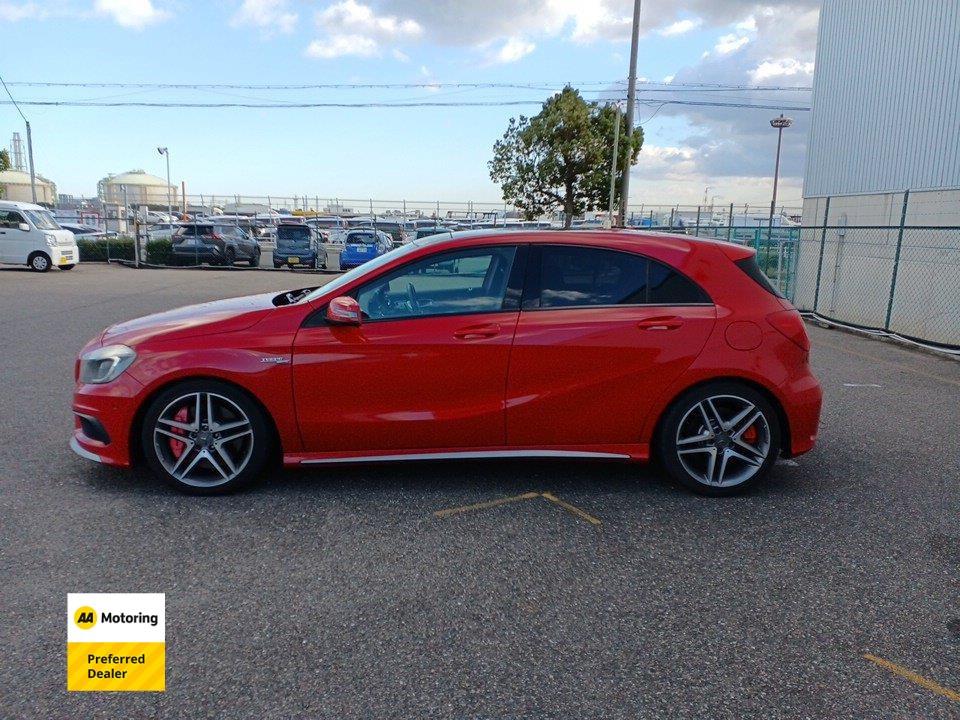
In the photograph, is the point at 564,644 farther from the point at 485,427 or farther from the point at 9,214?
the point at 9,214

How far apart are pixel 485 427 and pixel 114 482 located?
7.23 ft

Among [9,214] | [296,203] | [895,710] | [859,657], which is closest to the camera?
[895,710]

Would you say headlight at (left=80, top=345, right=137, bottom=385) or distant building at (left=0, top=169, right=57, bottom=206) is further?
distant building at (left=0, top=169, right=57, bottom=206)

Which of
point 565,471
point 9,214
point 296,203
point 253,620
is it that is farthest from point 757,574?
point 296,203

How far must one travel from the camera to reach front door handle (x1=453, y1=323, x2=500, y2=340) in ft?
14.3

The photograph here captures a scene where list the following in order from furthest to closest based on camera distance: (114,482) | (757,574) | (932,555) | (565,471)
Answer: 1. (565,471)
2. (114,482)
3. (932,555)
4. (757,574)

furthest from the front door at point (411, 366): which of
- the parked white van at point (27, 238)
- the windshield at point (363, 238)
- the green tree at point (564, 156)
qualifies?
the green tree at point (564, 156)

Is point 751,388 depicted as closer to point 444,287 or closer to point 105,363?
point 444,287

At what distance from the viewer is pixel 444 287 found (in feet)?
14.8

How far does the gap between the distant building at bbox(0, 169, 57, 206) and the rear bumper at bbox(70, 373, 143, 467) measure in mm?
77130

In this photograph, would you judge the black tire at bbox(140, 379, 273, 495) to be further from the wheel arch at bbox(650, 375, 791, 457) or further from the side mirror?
the wheel arch at bbox(650, 375, 791, 457)

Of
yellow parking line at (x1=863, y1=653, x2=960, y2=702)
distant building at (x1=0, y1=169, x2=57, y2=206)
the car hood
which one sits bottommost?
yellow parking line at (x1=863, y1=653, x2=960, y2=702)

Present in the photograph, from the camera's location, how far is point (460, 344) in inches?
171

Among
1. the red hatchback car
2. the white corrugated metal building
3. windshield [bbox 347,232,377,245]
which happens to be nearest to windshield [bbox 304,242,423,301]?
the red hatchback car
